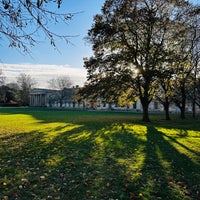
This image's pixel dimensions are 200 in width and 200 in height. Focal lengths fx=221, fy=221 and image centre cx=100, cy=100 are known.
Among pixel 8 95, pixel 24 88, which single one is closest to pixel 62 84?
pixel 24 88

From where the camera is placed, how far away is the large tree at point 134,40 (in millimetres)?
22594

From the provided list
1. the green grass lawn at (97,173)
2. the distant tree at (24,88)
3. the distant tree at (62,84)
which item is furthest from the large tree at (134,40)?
the distant tree at (24,88)

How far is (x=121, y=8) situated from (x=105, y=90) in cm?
864

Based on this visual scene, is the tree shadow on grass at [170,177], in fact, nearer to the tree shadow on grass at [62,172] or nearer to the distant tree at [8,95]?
the tree shadow on grass at [62,172]

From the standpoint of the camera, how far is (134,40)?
2472cm

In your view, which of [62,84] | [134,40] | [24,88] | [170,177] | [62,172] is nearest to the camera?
[170,177]

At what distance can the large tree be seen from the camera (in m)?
22.6

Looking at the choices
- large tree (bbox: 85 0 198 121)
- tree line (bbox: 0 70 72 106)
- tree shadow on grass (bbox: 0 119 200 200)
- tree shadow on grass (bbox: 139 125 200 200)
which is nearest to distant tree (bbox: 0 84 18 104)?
tree line (bbox: 0 70 72 106)

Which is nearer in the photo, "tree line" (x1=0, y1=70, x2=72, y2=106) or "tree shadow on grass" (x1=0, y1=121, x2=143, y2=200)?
"tree shadow on grass" (x1=0, y1=121, x2=143, y2=200)

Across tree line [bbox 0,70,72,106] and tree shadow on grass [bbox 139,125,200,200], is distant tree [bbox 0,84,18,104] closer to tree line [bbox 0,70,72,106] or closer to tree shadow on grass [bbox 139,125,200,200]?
tree line [bbox 0,70,72,106]

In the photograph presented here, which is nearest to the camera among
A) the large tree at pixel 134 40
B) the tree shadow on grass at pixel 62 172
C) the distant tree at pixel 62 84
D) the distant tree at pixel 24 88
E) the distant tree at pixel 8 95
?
the tree shadow on grass at pixel 62 172

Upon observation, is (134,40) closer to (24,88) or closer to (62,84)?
(62,84)

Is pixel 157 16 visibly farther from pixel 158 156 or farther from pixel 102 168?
pixel 102 168

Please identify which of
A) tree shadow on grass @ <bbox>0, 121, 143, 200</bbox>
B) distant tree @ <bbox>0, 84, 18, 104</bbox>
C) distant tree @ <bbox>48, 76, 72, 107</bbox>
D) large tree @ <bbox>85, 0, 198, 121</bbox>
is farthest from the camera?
distant tree @ <bbox>0, 84, 18, 104</bbox>
